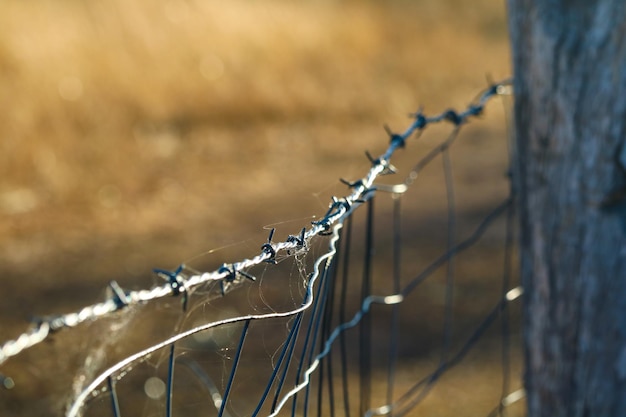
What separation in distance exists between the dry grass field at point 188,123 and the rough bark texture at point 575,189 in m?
2.99

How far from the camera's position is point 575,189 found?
5.49 feet

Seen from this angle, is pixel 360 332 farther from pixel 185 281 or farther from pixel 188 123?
pixel 188 123

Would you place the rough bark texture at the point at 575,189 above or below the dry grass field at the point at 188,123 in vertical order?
below

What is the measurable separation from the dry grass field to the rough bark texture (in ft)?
9.81

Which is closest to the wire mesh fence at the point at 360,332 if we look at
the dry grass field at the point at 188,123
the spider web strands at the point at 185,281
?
the spider web strands at the point at 185,281

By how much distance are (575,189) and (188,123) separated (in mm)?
7297

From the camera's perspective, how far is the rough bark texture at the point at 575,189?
1.62 m

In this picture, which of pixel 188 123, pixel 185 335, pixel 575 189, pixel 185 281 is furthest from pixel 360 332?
pixel 188 123

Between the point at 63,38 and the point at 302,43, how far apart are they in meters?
2.67

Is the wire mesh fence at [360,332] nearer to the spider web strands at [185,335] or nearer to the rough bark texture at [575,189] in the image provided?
the spider web strands at [185,335]

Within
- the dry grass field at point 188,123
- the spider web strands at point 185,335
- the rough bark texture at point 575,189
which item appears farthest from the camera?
the dry grass field at point 188,123

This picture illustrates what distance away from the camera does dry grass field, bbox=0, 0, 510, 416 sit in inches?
248

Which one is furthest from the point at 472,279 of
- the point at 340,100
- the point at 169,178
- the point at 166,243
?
the point at 340,100

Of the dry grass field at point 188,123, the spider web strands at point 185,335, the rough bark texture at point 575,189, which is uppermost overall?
the dry grass field at point 188,123
